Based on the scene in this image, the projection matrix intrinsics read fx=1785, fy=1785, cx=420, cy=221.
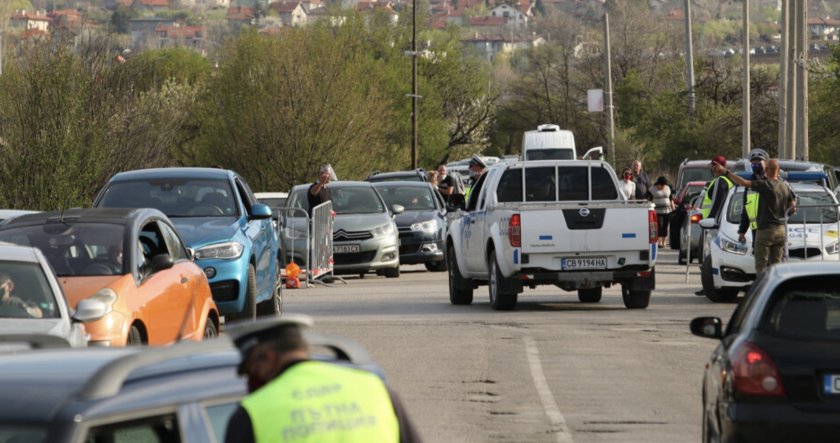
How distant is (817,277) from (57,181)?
2470 centimetres

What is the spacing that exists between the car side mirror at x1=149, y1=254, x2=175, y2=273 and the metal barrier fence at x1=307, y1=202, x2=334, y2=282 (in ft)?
45.3

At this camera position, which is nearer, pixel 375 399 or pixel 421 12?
pixel 375 399

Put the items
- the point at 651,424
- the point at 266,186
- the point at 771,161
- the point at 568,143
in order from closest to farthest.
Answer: the point at 651,424 < the point at 771,161 < the point at 266,186 < the point at 568,143

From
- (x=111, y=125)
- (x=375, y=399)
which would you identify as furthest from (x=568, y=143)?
(x=375, y=399)

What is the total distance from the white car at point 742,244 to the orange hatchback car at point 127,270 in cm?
926

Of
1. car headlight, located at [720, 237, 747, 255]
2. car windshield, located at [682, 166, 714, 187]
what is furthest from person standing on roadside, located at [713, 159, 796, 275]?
car windshield, located at [682, 166, 714, 187]

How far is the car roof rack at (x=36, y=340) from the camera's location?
797 centimetres

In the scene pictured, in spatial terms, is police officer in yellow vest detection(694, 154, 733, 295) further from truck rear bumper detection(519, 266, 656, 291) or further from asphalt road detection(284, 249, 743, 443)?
truck rear bumper detection(519, 266, 656, 291)

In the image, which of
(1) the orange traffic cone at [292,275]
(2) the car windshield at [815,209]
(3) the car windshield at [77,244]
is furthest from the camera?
(1) the orange traffic cone at [292,275]

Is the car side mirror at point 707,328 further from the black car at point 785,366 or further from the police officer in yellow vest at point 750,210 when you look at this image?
the police officer in yellow vest at point 750,210

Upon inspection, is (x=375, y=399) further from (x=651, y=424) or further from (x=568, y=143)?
(x=568, y=143)

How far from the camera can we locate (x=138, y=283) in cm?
1295

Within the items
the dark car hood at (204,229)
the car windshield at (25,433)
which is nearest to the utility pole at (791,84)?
the dark car hood at (204,229)

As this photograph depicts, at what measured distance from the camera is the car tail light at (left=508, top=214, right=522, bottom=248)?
66.4 feet
